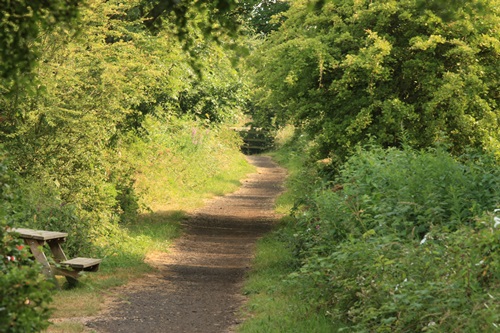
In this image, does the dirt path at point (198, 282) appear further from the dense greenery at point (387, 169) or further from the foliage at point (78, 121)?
the foliage at point (78, 121)

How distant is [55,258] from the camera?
12062 mm

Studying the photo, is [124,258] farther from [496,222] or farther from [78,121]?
[496,222]

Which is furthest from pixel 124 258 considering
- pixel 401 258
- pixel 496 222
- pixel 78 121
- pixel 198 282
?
pixel 496 222

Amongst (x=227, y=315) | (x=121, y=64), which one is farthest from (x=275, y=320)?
(x=121, y=64)

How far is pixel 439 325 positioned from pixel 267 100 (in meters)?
11.4

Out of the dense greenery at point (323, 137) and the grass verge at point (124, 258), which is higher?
the dense greenery at point (323, 137)

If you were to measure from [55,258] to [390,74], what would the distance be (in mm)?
7526

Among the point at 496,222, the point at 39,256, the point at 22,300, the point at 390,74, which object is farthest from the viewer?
the point at 390,74

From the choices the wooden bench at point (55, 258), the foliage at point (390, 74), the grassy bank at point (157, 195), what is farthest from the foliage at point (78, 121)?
the foliage at point (390, 74)

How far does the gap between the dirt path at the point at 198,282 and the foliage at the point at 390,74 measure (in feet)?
10.9

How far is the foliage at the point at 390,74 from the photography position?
15219 mm

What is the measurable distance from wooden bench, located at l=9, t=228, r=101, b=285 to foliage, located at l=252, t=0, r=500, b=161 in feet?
19.8

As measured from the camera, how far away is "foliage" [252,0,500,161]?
15.2 m

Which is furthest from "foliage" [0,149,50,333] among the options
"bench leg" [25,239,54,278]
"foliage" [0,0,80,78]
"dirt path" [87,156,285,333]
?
"bench leg" [25,239,54,278]
